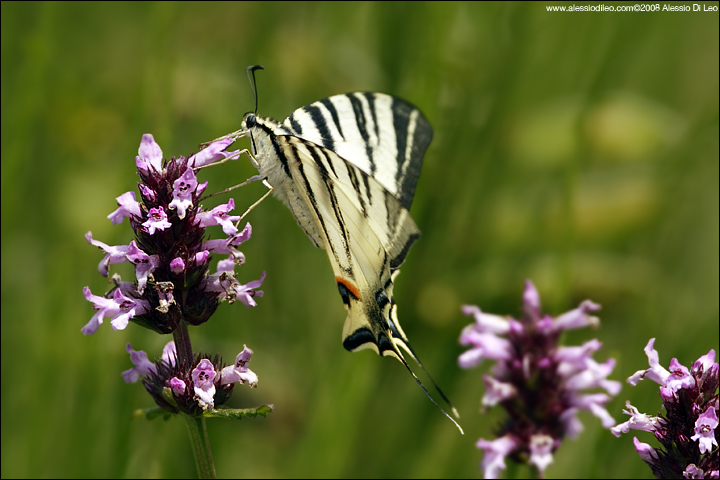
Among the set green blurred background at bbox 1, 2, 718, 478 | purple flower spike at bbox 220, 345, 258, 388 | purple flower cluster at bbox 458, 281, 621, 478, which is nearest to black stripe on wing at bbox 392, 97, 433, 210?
green blurred background at bbox 1, 2, 718, 478

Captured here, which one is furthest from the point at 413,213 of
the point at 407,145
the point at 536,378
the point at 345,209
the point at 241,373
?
the point at 241,373

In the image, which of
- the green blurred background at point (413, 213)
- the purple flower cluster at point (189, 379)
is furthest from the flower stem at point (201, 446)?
the green blurred background at point (413, 213)

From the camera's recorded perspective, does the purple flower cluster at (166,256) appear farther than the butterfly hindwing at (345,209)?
No

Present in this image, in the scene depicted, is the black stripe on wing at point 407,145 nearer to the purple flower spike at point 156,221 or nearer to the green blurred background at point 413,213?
the green blurred background at point 413,213

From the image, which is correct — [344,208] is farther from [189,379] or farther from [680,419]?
[680,419]

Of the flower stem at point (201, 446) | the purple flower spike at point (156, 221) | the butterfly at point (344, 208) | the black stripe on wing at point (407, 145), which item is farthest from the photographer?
the black stripe on wing at point (407, 145)

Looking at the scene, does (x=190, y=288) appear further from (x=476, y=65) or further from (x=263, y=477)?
(x=476, y=65)
